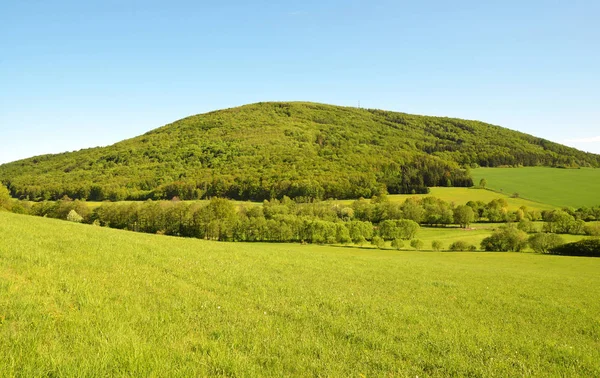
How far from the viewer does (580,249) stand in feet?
228

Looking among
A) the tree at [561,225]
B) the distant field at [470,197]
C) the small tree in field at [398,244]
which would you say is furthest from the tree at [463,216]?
the small tree in field at [398,244]

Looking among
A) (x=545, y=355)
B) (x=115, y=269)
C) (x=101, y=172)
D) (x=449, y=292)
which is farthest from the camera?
(x=101, y=172)

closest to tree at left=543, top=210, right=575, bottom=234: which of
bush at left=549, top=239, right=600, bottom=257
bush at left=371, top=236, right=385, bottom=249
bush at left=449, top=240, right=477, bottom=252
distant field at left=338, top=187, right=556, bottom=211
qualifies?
bush at left=549, top=239, right=600, bottom=257

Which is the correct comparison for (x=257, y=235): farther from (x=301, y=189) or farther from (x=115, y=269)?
(x=115, y=269)

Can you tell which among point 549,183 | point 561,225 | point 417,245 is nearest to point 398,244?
point 417,245

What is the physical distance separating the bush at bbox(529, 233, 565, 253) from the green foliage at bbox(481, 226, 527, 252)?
81.5 inches

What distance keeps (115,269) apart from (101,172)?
185318 mm

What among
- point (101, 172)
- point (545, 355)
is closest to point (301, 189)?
point (101, 172)

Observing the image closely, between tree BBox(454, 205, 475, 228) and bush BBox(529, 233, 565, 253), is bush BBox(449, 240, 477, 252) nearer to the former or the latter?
bush BBox(529, 233, 565, 253)

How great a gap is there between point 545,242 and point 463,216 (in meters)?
30.5

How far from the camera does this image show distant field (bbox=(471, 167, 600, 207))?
120 meters

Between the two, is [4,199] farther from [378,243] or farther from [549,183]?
[549,183]

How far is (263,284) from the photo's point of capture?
13391mm

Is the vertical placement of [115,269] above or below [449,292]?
above
